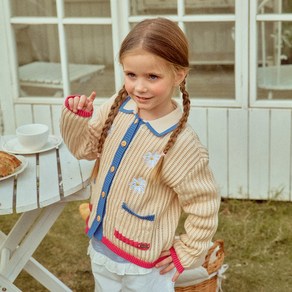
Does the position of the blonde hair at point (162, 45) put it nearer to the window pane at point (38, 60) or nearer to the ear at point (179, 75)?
the ear at point (179, 75)

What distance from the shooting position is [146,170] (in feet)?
8.04

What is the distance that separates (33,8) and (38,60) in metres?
0.35

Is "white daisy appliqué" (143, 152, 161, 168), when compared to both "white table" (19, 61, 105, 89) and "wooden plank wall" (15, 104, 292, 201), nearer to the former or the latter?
"wooden plank wall" (15, 104, 292, 201)

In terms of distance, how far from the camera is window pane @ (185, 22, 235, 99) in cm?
434

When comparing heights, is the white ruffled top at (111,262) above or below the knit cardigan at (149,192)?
below

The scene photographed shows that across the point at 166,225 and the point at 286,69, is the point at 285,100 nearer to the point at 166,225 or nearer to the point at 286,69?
the point at 286,69

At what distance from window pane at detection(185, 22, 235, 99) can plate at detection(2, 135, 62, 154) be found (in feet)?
5.05

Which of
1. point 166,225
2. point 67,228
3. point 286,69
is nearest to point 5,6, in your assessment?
point 67,228

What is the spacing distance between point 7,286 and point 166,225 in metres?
0.76

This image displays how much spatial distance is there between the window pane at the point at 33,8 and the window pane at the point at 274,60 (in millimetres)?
1371

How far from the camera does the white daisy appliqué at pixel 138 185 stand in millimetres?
2459

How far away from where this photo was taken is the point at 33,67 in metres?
4.70

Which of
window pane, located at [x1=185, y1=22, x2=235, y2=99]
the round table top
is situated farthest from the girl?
window pane, located at [x1=185, y1=22, x2=235, y2=99]

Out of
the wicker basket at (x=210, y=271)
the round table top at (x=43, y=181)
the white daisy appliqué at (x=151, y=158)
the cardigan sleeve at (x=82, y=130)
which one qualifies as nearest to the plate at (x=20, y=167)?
the round table top at (x=43, y=181)
